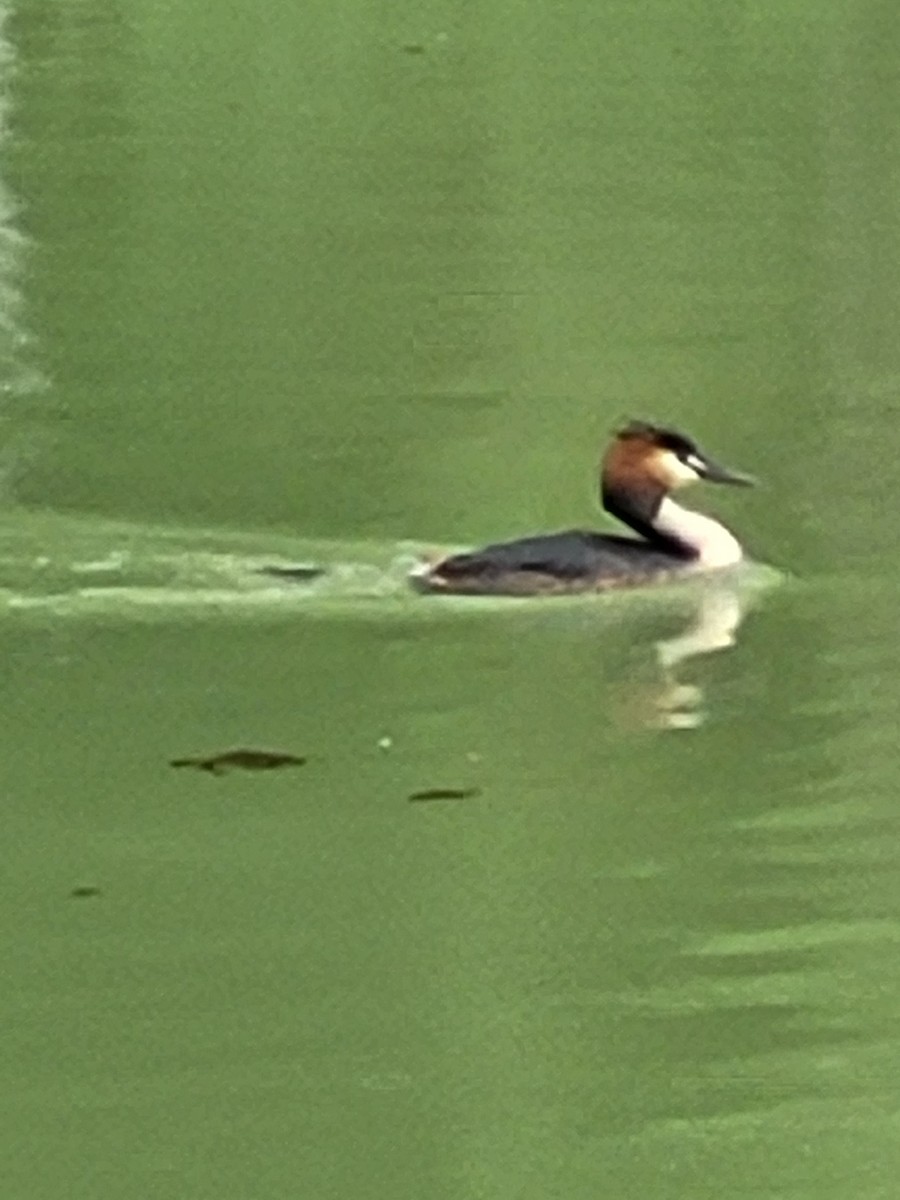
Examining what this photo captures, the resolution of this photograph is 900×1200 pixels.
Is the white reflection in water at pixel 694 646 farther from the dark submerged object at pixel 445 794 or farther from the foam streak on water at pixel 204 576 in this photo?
the dark submerged object at pixel 445 794

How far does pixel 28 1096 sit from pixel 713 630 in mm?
2314

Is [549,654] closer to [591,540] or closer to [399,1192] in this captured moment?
[591,540]

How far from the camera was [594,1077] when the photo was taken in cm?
440

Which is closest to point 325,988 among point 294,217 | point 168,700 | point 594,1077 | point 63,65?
point 594,1077

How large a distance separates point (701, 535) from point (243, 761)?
4.36 feet

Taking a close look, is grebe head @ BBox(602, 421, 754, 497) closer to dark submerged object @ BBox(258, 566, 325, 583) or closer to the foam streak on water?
the foam streak on water

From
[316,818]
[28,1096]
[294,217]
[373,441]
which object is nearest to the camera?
[28,1096]

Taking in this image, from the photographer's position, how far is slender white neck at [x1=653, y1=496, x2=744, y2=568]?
21.8 feet

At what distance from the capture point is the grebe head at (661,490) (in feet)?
21.9

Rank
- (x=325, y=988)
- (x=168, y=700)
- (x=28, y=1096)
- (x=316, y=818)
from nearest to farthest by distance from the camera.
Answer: (x=28, y=1096)
(x=325, y=988)
(x=316, y=818)
(x=168, y=700)

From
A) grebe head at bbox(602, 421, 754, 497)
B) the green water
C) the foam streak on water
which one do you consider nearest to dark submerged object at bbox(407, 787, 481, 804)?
the green water

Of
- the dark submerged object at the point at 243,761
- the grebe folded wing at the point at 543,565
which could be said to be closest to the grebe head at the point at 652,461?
the grebe folded wing at the point at 543,565

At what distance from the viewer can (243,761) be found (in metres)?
5.61

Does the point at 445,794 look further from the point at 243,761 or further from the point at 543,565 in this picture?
the point at 543,565
